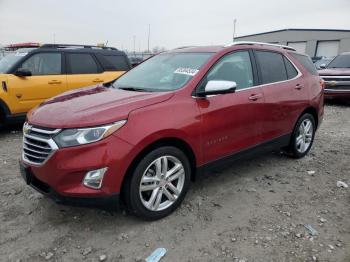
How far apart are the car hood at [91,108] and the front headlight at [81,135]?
0.04 metres

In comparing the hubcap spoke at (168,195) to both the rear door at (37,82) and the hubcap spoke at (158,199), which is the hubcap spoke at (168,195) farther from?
the rear door at (37,82)

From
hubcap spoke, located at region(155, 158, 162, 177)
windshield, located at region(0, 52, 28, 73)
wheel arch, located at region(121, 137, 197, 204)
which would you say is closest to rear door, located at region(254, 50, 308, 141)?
wheel arch, located at region(121, 137, 197, 204)

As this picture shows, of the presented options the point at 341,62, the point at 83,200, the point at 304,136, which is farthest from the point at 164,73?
the point at 341,62

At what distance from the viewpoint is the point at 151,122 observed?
2898 mm

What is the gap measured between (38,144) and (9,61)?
4678mm

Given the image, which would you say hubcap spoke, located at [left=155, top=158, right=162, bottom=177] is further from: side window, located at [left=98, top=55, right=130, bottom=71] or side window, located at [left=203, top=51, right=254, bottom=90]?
side window, located at [left=98, top=55, right=130, bottom=71]

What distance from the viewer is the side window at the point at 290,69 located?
468 cm

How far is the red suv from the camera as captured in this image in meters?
2.69

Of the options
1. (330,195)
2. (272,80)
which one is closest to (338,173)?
(330,195)

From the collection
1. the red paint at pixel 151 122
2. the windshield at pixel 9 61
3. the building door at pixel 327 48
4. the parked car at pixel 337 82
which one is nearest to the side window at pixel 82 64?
the windshield at pixel 9 61

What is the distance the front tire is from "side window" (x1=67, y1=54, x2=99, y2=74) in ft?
15.8

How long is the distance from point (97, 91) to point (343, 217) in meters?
2.97

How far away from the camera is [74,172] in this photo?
266 cm

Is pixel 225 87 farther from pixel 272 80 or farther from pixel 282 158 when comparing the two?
pixel 282 158
